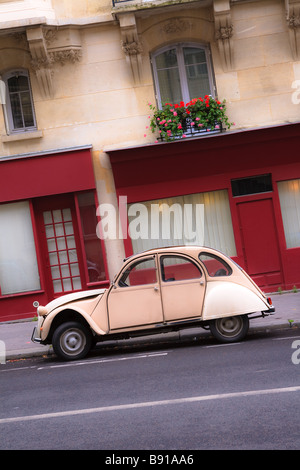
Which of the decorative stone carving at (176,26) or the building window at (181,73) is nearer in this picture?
the decorative stone carving at (176,26)

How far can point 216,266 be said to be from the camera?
1103 cm

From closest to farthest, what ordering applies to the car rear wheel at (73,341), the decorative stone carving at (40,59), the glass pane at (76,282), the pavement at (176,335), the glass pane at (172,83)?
the car rear wheel at (73,341) < the pavement at (176,335) < the decorative stone carving at (40,59) < the glass pane at (172,83) < the glass pane at (76,282)

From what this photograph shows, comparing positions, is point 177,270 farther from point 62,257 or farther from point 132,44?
point 132,44

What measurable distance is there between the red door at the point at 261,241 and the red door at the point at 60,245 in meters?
4.13

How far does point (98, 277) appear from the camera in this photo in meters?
16.8

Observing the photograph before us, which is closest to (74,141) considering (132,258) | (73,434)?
(132,258)

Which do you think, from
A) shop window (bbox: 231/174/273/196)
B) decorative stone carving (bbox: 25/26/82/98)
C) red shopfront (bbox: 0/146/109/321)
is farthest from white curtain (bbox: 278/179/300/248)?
decorative stone carving (bbox: 25/26/82/98)

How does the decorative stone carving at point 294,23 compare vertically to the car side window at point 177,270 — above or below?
above

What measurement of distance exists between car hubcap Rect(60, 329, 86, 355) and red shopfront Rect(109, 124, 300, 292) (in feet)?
19.3

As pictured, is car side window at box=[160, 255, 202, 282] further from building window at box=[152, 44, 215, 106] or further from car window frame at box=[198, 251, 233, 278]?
building window at box=[152, 44, 215, 106]

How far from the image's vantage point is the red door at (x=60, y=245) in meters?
17.0

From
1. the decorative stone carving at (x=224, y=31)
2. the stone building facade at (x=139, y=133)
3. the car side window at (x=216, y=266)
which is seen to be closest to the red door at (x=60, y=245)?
the stone building facade at (x=139, y=133)

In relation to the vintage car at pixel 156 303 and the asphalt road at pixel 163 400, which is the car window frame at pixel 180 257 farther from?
the asphalt road at pixel 163 400

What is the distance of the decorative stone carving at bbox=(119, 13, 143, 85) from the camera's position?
15922 millimetres
